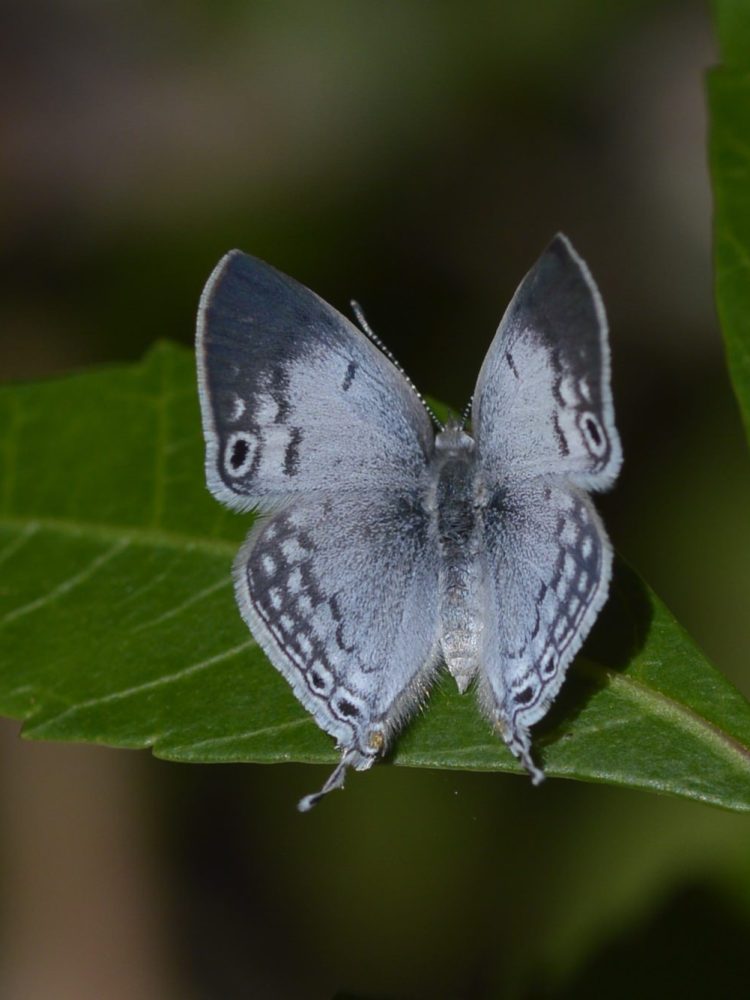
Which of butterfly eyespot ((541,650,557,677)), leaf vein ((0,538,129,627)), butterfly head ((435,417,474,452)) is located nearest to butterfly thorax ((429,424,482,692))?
butterfly head ((435,417,474,452))

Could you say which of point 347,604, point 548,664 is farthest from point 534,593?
point 347,604

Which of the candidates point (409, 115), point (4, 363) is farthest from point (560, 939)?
point (409, 115)

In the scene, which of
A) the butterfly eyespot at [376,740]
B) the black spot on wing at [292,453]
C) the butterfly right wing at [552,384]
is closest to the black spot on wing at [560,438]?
the butterfly right wing at [552,384]

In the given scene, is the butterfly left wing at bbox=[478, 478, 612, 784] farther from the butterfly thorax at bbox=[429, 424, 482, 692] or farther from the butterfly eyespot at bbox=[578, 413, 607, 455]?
the butterfly eyespot at bbox=[578, 413, 607, 455]

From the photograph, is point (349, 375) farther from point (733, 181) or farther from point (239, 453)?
point (733, 181)

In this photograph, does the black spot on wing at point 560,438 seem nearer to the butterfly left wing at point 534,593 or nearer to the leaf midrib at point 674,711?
the butterfly left wing at point 534,593

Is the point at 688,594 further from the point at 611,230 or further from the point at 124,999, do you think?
the point at 124,999

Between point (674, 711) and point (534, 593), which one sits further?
point (534, 593)

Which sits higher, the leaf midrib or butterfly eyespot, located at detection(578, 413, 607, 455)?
butterfly eyespot, located at detection(578, 413, 607, 455)
